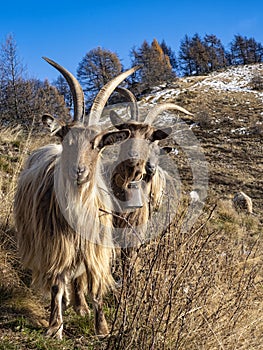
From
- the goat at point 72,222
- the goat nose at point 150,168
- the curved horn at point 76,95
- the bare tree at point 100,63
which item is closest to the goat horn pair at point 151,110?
the goat nose at point 150,168

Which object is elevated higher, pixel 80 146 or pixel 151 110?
pixel 151 110

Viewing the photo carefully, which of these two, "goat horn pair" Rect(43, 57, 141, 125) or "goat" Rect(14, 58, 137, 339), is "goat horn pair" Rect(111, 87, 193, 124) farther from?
"goat horn pair" Rect(43, 57, 141, 125)

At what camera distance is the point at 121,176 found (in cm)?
489

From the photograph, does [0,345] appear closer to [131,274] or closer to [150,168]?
[131,274]

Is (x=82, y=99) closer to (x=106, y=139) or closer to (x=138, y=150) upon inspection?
(x=106, y=139)

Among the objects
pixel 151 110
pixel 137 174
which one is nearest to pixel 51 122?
pixel 137 174

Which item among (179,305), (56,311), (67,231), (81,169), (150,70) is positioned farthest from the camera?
(150,70)

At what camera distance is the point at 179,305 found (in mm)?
3059

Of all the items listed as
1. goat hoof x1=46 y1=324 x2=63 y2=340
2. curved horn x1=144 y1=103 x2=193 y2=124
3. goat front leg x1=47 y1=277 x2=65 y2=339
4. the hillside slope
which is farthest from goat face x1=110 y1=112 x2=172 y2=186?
the hillside slope

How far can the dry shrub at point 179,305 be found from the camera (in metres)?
2.88

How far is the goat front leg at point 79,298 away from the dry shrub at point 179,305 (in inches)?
40.7

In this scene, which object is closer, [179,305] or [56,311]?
[179,305]

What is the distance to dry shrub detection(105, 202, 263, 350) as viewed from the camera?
113 inches

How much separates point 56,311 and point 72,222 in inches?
30.7
